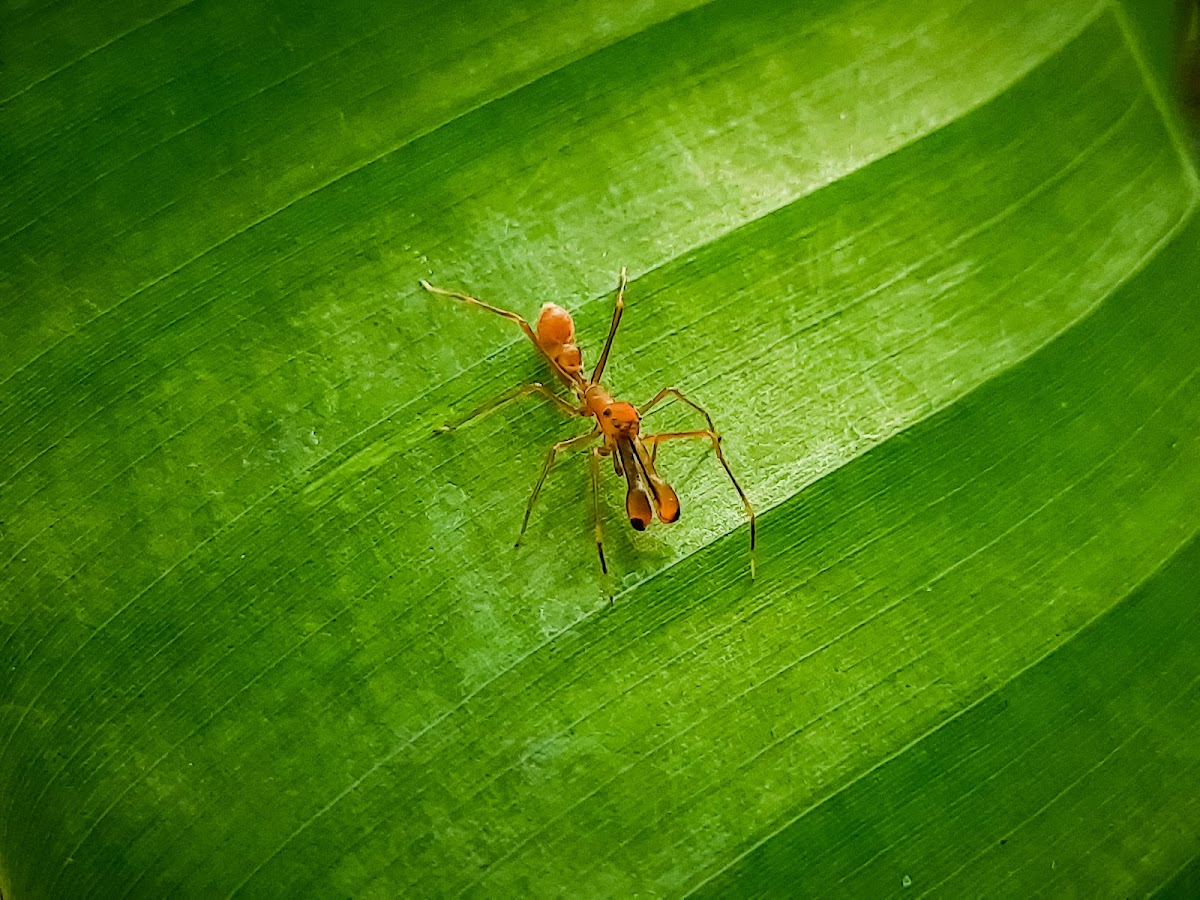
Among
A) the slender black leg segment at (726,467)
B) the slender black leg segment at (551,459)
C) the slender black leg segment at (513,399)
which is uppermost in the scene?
the slender black leg segment at (513,399)

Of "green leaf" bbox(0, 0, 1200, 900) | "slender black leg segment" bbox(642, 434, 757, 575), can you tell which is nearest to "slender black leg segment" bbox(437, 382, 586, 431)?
"green leaf" bbox(0, 0, 1200, 900)

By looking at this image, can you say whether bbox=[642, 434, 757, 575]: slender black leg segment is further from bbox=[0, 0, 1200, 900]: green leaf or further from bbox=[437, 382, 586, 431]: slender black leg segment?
bbox=[437, 382, 586, 431]: slender black leg segment

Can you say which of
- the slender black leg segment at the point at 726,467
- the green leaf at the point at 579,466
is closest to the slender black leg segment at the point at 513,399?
the green leaf at the point at 579,466

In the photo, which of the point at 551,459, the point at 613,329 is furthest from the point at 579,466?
the point at 613,329

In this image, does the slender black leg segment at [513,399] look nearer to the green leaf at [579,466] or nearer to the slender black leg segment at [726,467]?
the green leaf at [579,466]

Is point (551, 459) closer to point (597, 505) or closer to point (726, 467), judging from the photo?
point (597, 505)

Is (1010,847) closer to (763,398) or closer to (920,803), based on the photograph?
(920,803)

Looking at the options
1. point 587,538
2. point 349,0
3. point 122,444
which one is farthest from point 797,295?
point 122,444
